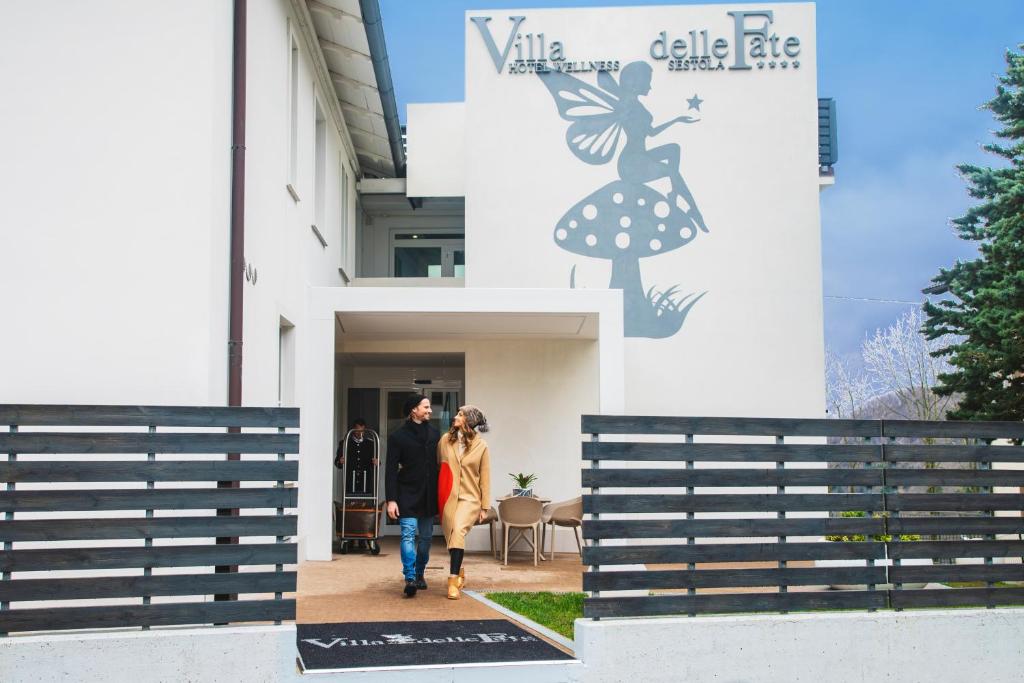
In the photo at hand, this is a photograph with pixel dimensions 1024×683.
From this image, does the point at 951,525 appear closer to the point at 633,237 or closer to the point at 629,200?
the point at 633,237

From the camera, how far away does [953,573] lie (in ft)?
23.8

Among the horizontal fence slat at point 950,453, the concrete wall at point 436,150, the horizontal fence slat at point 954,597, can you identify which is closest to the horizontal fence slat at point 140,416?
the horizontal fence slat at point 950,453

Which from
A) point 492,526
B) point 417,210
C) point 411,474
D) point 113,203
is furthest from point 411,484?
point 417,210

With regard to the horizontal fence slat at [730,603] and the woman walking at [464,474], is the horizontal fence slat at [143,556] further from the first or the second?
the woman walking at [464,474]

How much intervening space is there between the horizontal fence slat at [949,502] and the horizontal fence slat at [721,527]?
0.20 m

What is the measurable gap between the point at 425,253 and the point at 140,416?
16.2 meters

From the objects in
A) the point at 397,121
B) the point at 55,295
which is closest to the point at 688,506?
the point at 55,295

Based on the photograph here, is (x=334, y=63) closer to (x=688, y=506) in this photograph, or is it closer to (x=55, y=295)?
(x=55, y=295)

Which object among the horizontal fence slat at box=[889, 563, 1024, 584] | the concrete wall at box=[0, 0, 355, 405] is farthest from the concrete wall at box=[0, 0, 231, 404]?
the horizontal fence slat at box=[889, 563, 1024, 584]

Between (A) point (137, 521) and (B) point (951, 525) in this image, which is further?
(B) point (951, 525)

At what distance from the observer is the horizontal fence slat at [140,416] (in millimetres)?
6152

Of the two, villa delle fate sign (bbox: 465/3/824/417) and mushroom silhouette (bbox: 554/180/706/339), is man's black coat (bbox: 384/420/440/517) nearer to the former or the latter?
villa delle fate sign (bbox: 465/3/824/417)

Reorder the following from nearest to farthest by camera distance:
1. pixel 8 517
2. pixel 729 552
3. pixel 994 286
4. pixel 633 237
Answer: pixel 8 517, pixel 729 552, pixel 633 237, pixel 994 286

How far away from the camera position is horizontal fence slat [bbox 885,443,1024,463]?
7.30 m
